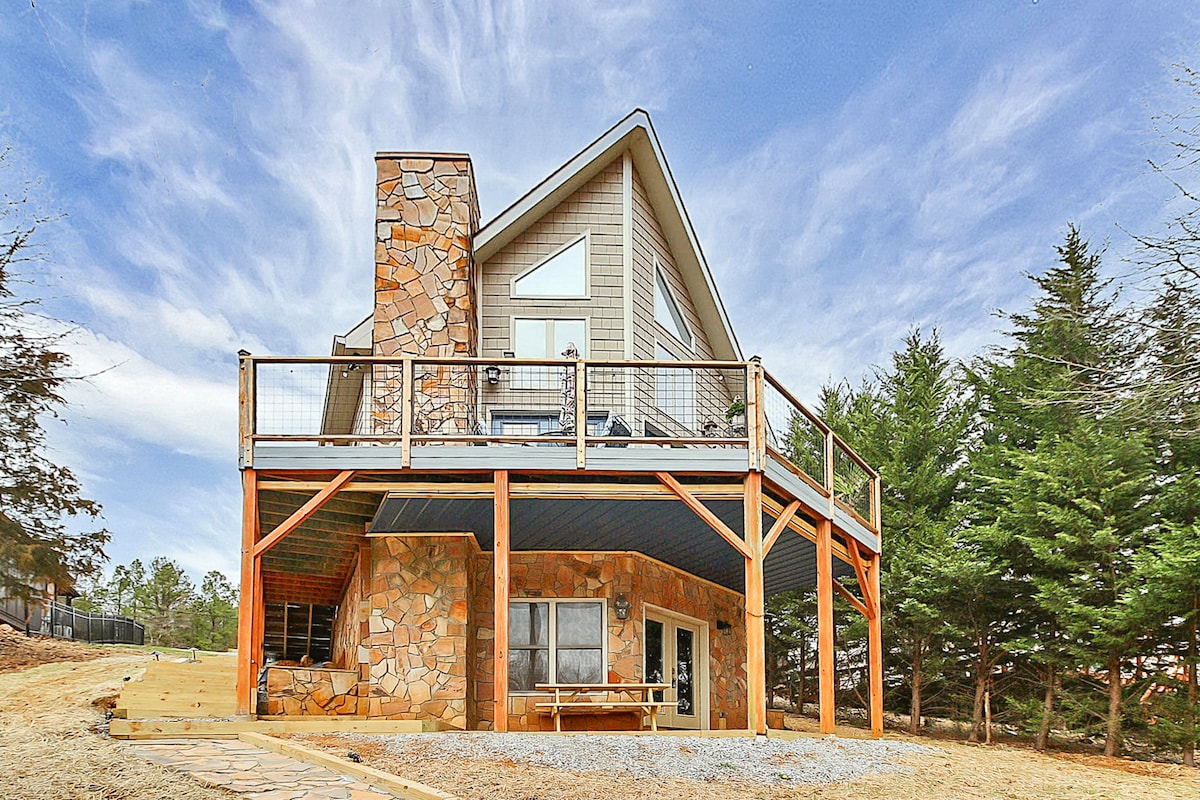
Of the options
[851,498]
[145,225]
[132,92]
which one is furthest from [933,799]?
[145,225]

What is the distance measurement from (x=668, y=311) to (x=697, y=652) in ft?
15.8

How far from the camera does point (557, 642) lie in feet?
41.8

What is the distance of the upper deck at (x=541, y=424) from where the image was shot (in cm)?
1014

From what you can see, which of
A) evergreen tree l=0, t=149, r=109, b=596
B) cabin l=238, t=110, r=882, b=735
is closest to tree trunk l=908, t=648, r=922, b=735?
cabin l=238, t=110, r=882, b=735

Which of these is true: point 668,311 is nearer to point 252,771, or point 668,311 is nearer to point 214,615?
point 252,771

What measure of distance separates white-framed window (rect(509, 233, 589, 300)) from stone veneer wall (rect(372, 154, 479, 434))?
2.32 ft

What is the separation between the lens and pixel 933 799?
7527 mm

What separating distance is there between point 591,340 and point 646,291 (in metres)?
1.23

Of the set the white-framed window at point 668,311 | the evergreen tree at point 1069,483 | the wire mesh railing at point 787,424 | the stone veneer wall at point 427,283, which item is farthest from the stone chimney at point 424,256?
the evergreen tree at point 1069,483

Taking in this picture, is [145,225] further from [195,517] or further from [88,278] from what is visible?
[195,517]

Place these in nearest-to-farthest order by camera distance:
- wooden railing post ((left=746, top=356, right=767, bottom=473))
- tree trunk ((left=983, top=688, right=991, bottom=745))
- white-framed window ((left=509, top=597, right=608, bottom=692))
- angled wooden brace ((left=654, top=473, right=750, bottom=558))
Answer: angled wooden brace ((left=654, top=473, right=750, bottom=558)) → wooden railing post ((left=746, top=356, right=767, bottom=473)) → white-framed window ((left=509, top=597, right=608, bottom=692)) → tree trunk ((left=983, top=688, right=991, bottom=745))

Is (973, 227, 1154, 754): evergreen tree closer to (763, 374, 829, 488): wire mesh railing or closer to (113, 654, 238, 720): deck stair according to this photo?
(763, 374, 829, 488): wire mesh railing

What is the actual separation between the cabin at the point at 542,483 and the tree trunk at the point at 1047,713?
3.99 metres

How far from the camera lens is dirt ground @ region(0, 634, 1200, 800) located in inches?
249
